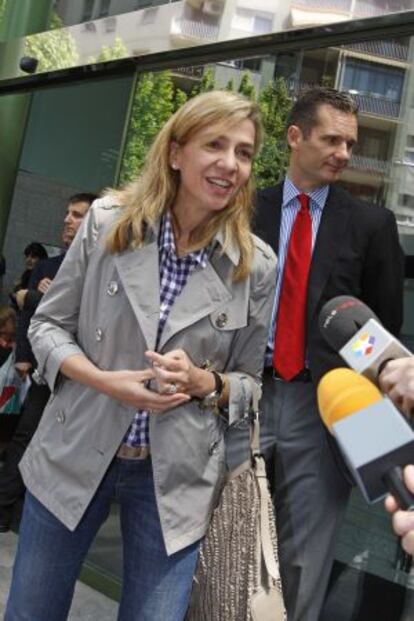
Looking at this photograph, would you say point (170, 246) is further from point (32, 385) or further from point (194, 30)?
point (32, 385)

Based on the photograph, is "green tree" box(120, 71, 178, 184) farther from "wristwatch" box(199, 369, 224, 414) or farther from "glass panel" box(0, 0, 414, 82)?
"wristwatch" box(199, 369, 224, 414)

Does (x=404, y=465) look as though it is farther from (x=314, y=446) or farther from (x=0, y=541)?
(x=0, y=541)

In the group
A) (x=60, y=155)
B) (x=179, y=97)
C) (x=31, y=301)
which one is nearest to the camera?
(x=179, y=97)

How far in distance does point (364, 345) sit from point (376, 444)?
1.36ft

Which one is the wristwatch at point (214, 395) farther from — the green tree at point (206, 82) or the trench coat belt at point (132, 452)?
the green tree at point (206, 82)

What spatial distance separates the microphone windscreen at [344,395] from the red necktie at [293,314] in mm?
1398

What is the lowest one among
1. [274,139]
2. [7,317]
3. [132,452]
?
[132,452]

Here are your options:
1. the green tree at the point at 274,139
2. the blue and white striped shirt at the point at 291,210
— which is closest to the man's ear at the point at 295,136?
the blue and white striped shirt at the point at 291,210

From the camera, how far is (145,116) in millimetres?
5348

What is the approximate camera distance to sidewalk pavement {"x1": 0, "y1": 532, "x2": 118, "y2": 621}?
4285 mm

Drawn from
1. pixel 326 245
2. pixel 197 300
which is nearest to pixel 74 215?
pixel 326 245

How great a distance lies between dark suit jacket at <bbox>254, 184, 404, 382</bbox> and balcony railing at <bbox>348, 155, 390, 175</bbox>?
0.76 metres

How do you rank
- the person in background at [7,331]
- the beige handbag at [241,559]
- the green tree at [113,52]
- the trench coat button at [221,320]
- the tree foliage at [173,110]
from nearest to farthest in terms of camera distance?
the beige handbag at [241,559]
the trench coat button at [221,320]
the tree foliage at [173,110]
the green tree at [113,52]
the person in background at [7,331]

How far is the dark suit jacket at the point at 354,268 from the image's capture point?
3139mm
